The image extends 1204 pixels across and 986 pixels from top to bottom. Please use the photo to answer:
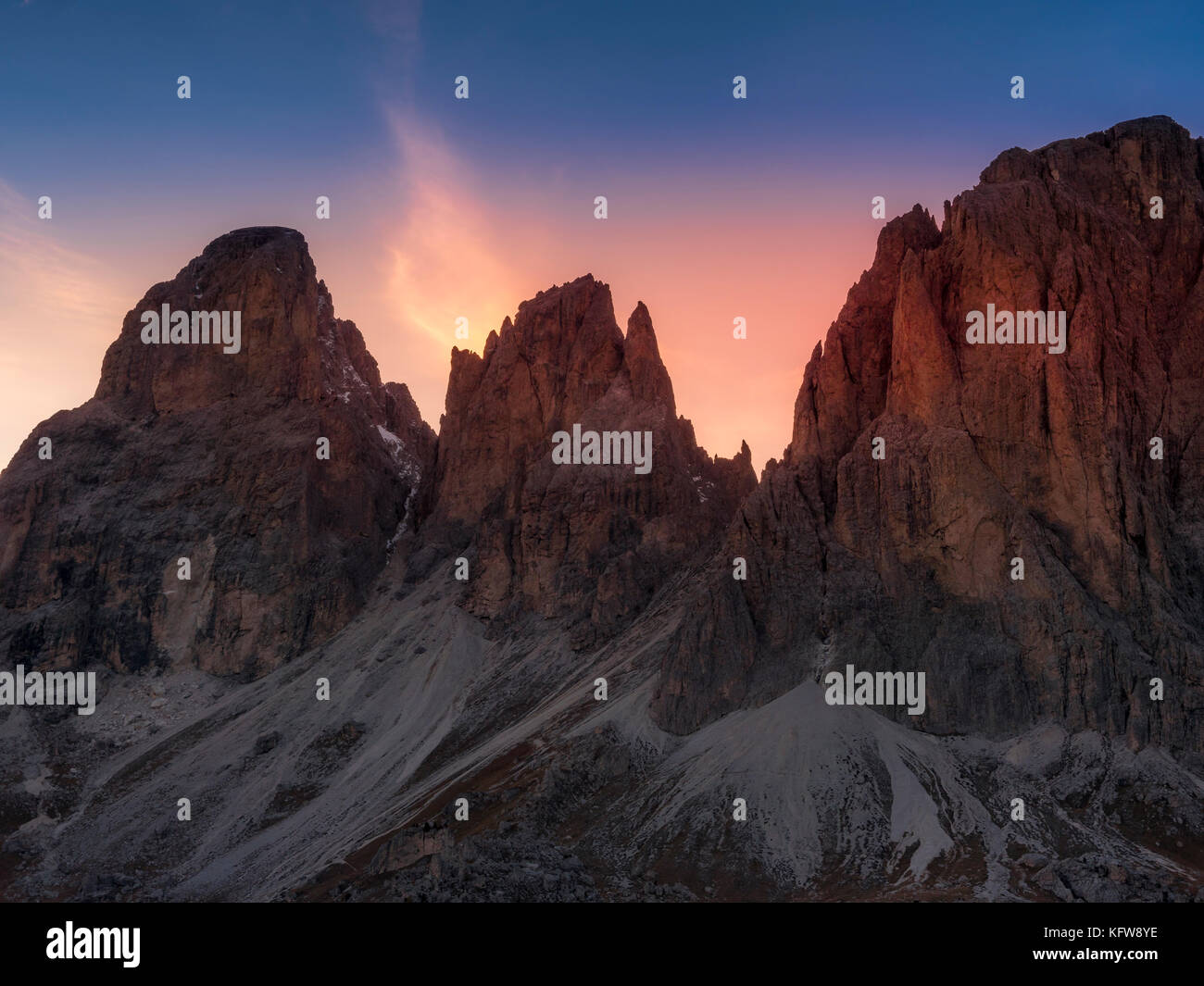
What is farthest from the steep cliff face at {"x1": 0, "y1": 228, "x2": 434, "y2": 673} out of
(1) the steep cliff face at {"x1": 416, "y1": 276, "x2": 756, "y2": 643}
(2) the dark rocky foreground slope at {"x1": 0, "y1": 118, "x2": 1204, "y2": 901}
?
(1) the steep cliff face at {"x1": 416, "y1": 276, "x2": 756, "y2": 643}

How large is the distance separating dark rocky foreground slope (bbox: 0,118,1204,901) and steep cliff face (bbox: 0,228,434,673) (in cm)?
48

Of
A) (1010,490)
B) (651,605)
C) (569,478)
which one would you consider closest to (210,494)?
(569,478)

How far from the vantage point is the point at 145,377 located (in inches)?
6314

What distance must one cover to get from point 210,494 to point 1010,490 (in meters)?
94.9

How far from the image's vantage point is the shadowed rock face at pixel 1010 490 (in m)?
93.4

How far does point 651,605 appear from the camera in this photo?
126 metres

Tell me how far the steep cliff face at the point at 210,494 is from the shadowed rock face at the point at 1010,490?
5655 cm

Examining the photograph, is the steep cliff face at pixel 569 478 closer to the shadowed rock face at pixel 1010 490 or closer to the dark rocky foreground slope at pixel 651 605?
the dark rocky foreground slope at pixel 651 605

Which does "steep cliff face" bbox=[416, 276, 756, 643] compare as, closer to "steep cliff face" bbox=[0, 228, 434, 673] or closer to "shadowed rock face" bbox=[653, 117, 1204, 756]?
"steep cliff face" bbox=[0, 228, 434, 673]

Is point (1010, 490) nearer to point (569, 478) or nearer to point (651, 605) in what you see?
point (651, 605)

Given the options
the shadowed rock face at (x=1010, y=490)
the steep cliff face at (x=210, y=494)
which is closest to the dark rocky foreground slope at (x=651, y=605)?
the shadowed rock face at (x=1010, y=490)

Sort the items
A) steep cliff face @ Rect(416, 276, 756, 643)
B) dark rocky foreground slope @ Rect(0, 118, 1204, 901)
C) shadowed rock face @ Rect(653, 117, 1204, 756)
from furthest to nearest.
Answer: steep cliff face @ Rect(416, 276, 756, 643) → shadowed rock face @ Rect(653, 117, 1204, 756) → dark rocky foreground slope @ Rect(0, 118, 1204, 901)

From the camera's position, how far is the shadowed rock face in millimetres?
93375
